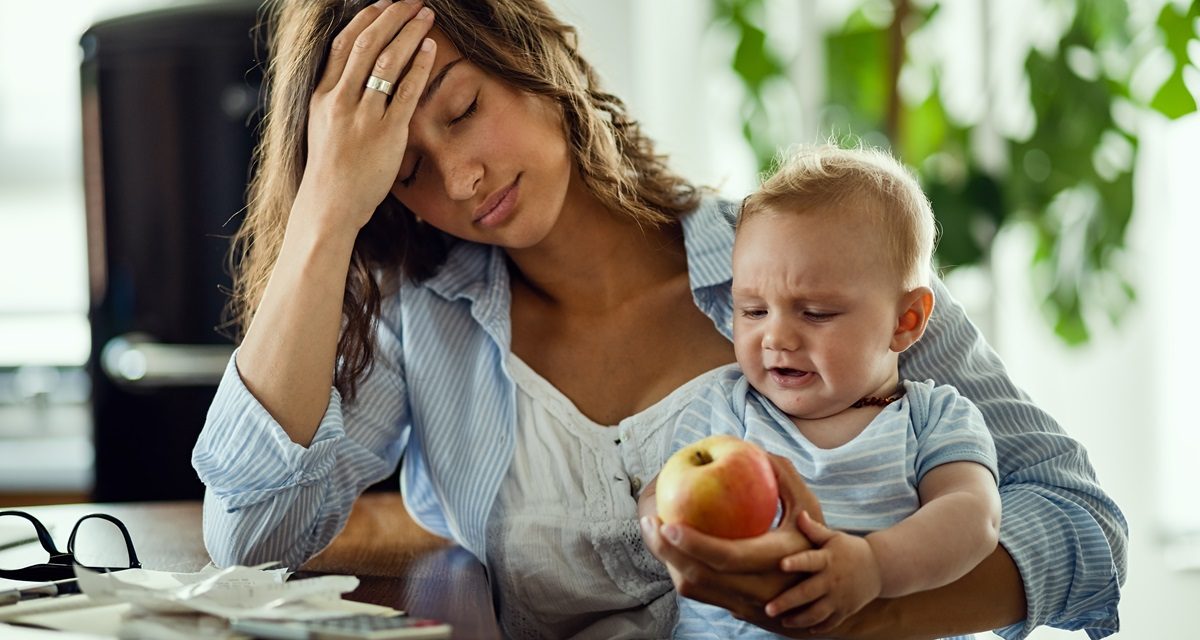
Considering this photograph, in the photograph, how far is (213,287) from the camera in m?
2.78

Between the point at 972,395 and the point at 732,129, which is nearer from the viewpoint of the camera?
the point at 972,395

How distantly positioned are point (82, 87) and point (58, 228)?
52.7 inches

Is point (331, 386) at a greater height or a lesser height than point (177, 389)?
greater

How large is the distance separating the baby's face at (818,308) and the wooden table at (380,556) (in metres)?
0.38

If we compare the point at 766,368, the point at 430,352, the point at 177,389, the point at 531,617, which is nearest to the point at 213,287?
the point at 177,389

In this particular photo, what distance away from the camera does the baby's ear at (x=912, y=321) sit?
129cm

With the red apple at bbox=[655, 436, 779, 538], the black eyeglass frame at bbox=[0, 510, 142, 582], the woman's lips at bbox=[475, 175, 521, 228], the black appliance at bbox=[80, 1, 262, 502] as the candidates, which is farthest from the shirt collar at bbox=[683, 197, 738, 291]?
the black appliance at bbox=[80, 1, 262, 502]

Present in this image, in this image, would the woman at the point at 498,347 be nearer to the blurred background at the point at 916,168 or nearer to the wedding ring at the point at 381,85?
the wedding ring at the point at 381,85

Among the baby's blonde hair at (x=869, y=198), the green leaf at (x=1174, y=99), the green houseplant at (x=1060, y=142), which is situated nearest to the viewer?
the baby's blonde hair at (x=869, y=198)

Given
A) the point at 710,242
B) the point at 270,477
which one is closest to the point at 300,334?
the point at 270,477

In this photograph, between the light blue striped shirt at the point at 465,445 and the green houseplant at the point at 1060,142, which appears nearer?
the light blue striped shirt at the point at 465,445

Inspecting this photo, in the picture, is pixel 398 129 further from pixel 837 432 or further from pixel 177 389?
pixel 177 389

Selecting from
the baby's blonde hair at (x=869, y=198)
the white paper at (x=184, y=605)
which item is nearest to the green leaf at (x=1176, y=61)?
the baby's blonde hair at (x=869, y=198)

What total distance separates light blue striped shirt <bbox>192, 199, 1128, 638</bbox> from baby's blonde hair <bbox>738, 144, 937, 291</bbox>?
16 cm
